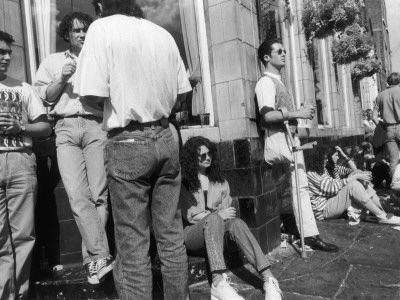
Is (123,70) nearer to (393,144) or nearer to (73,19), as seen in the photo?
(73,19)

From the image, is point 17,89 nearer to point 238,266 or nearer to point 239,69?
point 239,69

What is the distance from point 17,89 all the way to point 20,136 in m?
0.42

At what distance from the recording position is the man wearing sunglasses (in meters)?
4.19

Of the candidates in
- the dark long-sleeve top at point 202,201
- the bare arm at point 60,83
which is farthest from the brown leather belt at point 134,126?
the dark long-sleeve top at point 202,201

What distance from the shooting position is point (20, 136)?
3266mm

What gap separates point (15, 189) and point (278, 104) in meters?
2.68

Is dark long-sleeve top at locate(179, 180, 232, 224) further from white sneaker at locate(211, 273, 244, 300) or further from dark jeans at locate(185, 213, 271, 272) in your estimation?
white sneaker at locate(211, 273, 244, 300)

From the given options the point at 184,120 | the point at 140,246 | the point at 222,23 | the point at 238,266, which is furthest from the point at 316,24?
the point at 140,246

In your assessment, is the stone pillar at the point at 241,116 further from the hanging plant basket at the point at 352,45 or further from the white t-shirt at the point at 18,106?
the hanging plant basket at the point at 352,45

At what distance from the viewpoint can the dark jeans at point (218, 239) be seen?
3.12 m

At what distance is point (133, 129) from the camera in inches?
91.0

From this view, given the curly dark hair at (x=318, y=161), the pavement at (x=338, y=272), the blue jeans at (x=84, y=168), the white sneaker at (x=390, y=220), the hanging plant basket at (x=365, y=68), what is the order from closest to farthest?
the blue jeans at (x=84, y=168) < the pavement at (x=338, y=272) < the white sneaker at (x=390, y=220) < the curly dark hair at (x=318, y=161) < the hanging plant basket at (x=365, y=68)

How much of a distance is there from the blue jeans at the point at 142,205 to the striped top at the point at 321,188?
3.51 meters

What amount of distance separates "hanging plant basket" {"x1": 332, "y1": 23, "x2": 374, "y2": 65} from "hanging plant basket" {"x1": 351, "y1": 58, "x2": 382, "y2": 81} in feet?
4.86
